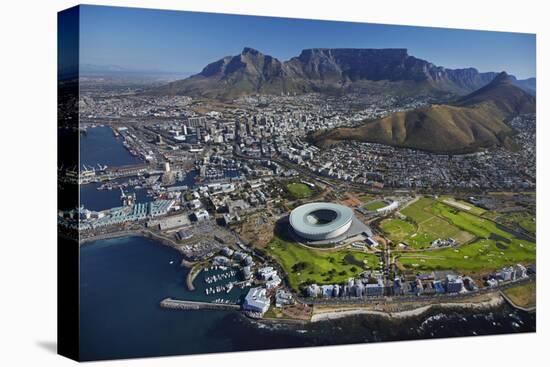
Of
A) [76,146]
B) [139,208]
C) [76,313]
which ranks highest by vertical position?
[76,146]

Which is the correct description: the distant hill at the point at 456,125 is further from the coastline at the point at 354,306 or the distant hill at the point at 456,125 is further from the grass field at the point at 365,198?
the coastline at the point at 354,306

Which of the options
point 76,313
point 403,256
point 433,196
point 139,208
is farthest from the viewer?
point 433,196

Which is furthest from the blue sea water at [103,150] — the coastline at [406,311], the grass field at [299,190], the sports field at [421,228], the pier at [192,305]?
the sports field at [421,228]

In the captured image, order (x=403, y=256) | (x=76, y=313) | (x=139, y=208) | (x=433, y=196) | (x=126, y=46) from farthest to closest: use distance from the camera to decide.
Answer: (x=433, y=196)
(x=403, y=256)
(x=139, y=208)
(x=126, y=46)
(x=76, y=313)

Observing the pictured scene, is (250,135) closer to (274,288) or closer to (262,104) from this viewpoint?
(262,104)

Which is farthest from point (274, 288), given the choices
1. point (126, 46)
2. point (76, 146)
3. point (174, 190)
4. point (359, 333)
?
point (126, 46)

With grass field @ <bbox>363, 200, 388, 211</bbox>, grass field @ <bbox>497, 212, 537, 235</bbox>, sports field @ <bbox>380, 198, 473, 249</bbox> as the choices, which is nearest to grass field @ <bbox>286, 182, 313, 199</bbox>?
grass field @ <bbox>363, 200, 388, 211</bbox>
